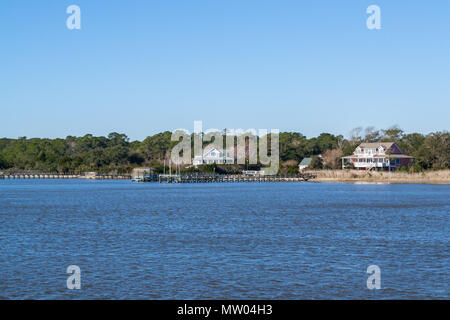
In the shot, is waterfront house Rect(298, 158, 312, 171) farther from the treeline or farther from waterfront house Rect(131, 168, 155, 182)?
waterfront house Rect(131, 168, 155, 182)

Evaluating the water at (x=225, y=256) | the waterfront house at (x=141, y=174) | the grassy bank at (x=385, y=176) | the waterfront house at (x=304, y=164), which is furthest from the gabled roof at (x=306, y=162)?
the water at (x=225, y=256)

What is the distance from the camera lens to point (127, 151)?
134 meters

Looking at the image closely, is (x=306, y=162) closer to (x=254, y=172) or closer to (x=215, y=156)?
(x=254, y=172)

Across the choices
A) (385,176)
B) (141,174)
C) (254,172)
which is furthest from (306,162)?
(141,174)

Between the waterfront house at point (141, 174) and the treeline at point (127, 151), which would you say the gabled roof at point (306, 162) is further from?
the waterfront house at point (141, 174)

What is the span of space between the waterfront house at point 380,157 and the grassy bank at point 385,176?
461 centimetres

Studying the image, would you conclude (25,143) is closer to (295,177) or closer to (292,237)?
(295,177)

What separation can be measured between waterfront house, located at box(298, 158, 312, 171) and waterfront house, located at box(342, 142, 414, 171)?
12.3 meters

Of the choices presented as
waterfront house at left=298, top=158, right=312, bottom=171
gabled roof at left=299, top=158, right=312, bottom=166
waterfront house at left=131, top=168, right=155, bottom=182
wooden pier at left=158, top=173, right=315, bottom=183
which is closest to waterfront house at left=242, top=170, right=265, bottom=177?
wooden pier at left=158, top=173, right=315, bottom=183

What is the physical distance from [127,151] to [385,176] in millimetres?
63210

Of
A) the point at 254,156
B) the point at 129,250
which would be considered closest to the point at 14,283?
the point at 129,250
